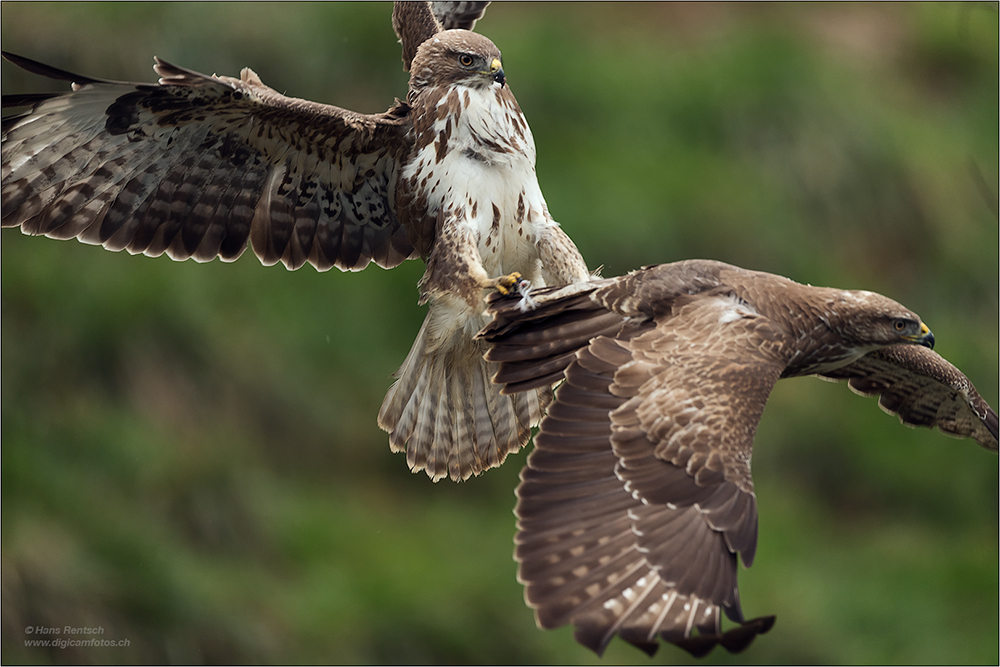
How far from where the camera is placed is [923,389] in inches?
239

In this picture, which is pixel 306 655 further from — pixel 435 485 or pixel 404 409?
pixel 404 409

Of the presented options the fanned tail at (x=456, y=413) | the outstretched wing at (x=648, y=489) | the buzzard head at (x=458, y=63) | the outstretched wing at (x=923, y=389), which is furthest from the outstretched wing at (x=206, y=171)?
the outstretched wing at (x=923, y=389)

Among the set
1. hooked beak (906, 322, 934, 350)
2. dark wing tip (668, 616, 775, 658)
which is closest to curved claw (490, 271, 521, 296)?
hooked beak (906, 322, 934, 350)

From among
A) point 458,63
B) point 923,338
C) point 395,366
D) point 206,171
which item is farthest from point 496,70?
point 395,366

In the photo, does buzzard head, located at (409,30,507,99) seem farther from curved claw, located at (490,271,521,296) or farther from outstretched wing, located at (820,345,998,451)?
outstretched wing, located at (820,345,998,451)

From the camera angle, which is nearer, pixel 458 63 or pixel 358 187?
pixel 458 63

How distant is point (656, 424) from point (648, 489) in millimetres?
223

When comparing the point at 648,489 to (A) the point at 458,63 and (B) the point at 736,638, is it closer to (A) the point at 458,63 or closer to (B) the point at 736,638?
(B) the point at 736,638

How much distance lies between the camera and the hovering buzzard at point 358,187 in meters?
5.87

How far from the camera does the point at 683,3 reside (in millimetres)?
15812

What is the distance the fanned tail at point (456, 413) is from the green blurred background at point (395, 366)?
12.9 feet

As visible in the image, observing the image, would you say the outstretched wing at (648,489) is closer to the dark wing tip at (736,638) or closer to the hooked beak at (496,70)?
the dark wing tip at (736,638)

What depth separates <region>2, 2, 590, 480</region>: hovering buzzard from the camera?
5.87 m

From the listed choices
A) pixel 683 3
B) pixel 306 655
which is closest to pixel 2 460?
pixel 306 655
